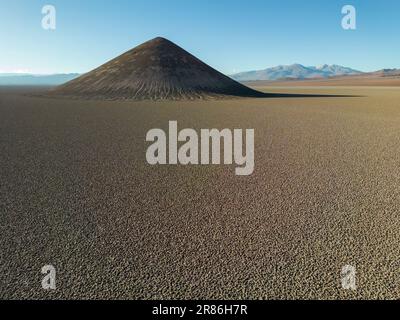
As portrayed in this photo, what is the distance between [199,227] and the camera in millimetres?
6016

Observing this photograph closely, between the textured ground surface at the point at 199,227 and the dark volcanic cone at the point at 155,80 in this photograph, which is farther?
the dark volcanic cone at the point at 155,80

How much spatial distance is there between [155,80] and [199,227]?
209 ft

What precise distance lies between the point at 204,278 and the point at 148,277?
2.61ft

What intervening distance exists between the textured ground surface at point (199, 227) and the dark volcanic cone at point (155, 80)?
47977mm

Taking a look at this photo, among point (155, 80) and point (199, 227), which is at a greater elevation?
point (155, 80)

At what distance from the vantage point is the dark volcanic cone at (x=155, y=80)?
60.5 meters

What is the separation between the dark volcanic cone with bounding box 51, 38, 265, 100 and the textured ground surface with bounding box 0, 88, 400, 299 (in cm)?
4798

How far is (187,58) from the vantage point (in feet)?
261

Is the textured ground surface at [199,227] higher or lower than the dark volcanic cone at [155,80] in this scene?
lower

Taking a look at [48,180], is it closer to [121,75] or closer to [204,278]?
[204,278]

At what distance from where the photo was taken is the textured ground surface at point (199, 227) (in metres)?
4.35

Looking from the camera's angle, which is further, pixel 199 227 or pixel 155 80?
pixel 155 80
